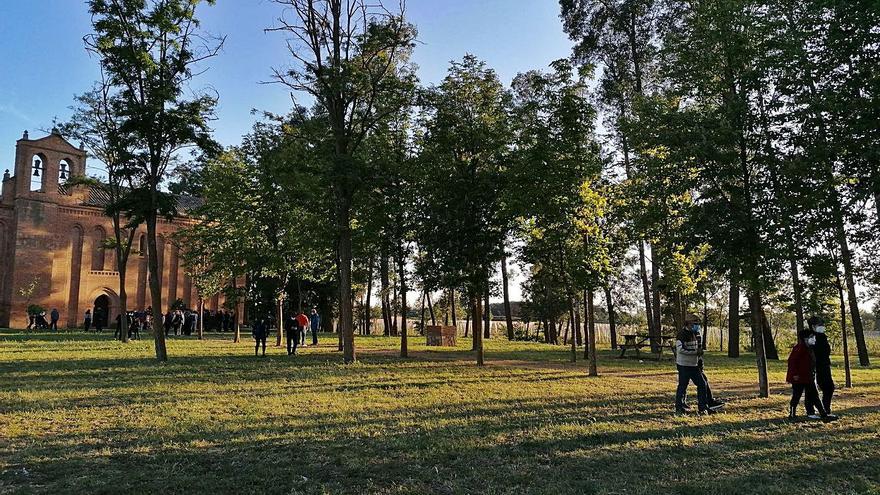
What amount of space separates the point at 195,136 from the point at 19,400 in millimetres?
9221

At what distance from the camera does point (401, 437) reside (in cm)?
739

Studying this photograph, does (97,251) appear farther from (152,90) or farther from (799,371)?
(799,371)

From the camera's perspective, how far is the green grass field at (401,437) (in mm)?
5652

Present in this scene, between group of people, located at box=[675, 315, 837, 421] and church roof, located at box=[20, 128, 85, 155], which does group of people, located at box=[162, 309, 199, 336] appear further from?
group of people, located at box=[675, 315, 837, 421]

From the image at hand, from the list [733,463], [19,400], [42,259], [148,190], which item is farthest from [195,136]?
[42,259]

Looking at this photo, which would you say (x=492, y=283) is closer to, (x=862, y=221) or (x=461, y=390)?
(x=461, y=390)

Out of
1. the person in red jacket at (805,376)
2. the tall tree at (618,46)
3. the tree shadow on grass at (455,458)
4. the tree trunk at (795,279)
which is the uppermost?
the tall tree at (618,46)

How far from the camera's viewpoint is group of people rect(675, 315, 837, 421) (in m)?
9.51

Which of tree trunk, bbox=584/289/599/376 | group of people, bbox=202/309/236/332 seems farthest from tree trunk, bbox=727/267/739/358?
group of people, bbox=202/309/236/332

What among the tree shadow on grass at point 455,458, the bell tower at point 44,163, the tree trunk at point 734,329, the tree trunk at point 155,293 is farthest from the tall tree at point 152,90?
the bell tower at point 44,163

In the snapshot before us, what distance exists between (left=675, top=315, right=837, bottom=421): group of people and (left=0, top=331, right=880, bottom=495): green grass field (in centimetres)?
40

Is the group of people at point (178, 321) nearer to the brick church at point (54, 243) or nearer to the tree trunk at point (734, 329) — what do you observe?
the brick church at point (54, 243)

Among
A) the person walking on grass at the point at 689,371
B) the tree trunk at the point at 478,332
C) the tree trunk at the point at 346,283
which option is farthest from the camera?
the tree trunk at the point at 478,332

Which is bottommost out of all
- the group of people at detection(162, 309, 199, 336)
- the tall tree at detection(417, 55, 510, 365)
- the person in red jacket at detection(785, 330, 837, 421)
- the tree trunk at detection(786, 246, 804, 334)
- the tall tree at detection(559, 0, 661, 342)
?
the person in red jacket at detection(785, 330, 837, 421)
